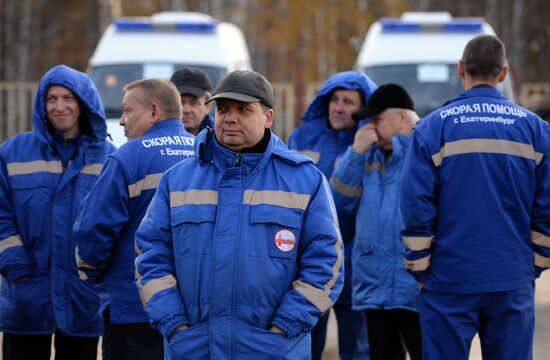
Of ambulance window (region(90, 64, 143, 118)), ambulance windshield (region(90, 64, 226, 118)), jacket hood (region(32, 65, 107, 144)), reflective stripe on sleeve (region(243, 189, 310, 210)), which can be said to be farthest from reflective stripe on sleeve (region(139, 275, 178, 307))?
ambulance windshield (region(90, 64, 226, 118))

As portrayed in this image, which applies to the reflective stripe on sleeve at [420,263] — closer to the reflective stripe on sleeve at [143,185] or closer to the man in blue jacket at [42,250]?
the reflective stripe on sleeve at [143,185]

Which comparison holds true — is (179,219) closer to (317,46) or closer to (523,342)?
(523,342)

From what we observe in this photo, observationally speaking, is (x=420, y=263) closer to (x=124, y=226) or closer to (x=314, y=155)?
(x=124, y=226)

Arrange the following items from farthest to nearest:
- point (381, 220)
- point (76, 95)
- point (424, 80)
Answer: point (424, 80)
point (381, 220)
point (76, 95)

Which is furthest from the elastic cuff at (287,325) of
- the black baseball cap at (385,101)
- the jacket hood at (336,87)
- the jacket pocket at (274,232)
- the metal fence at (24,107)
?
the metal fence at (24,107)

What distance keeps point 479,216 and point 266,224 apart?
4.42 ft

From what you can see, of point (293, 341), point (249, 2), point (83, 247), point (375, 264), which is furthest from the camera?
point (249, 2)

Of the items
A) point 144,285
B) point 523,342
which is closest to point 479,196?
point 523,342

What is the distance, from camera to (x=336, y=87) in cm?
693

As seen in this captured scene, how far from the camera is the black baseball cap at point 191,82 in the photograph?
272 inches

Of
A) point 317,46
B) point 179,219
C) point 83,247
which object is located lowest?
point 317,46

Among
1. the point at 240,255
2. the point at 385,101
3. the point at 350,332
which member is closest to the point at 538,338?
the point at 350,332

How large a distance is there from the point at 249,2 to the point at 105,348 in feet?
116

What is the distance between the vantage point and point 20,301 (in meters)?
5.57
